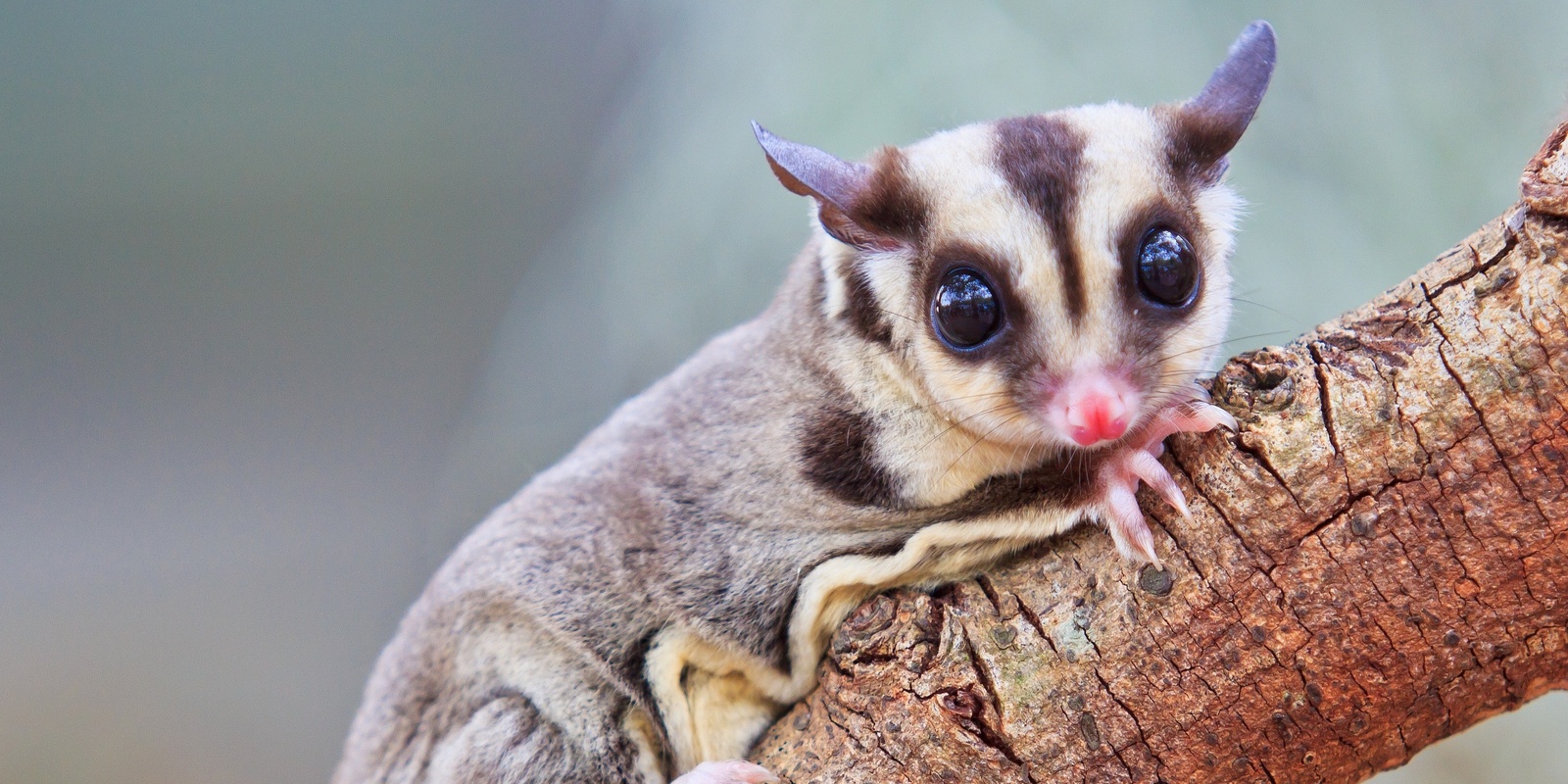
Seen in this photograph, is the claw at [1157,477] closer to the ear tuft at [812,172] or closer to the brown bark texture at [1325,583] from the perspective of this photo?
the brown bark texture at [1325,583]

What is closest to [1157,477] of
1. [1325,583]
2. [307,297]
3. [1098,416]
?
[1098,416]

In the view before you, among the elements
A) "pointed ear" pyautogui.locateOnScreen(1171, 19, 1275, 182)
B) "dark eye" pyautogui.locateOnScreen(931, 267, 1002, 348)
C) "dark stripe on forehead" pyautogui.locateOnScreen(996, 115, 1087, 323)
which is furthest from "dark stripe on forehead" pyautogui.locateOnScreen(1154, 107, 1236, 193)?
"dark eye" pyautogui.locateOnScreen(931, 267, 1002, 348)

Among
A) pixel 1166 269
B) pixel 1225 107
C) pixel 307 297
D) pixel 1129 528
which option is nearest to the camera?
Answer: pixel 1129 528

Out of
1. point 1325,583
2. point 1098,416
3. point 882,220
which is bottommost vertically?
point 1325,583

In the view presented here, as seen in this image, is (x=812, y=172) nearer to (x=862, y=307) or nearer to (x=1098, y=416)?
(x=862, y=307)

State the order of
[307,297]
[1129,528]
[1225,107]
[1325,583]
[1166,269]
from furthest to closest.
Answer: [307,297] → [1225,107] → [1166,269] → [1129,528] → [1325,583]

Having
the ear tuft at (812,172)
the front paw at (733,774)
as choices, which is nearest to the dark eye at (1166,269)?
the ear tuft at (812,172)

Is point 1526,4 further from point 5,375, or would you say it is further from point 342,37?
point 5,375
